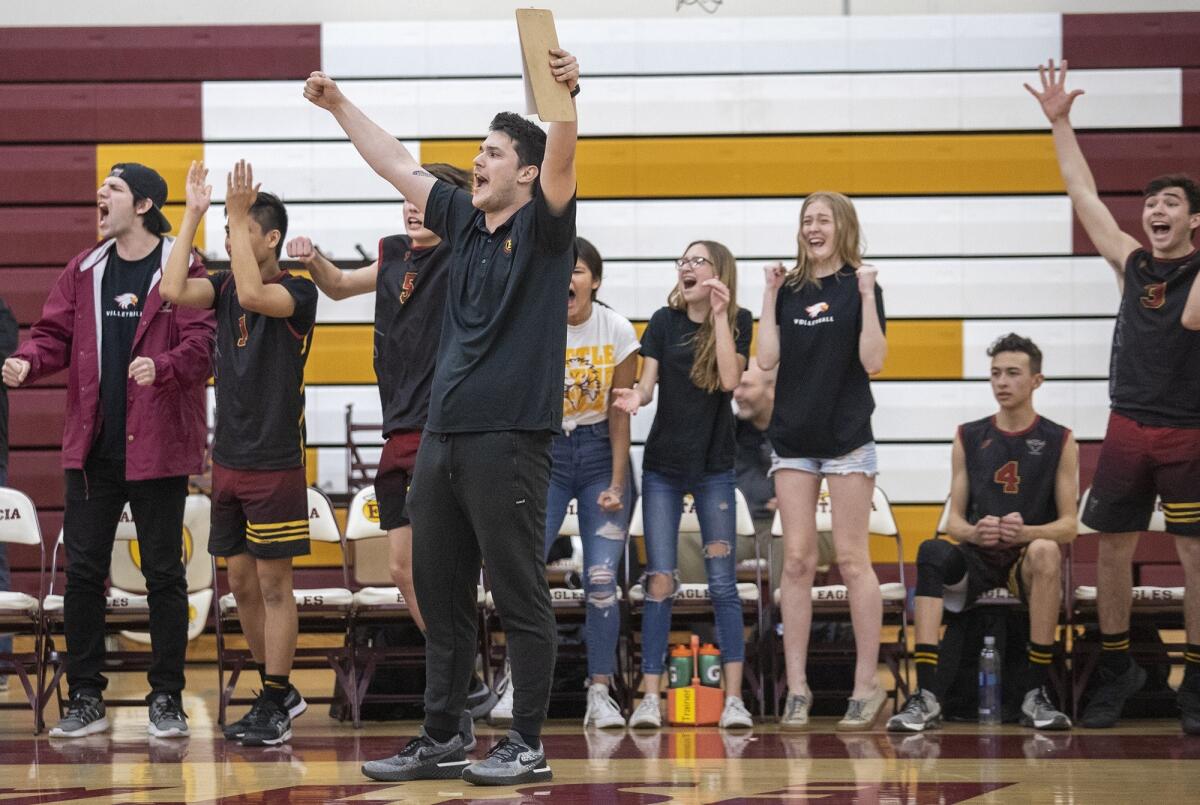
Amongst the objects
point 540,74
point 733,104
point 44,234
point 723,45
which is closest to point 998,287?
point 733,104

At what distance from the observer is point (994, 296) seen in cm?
809

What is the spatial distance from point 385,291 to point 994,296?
14.2 ft

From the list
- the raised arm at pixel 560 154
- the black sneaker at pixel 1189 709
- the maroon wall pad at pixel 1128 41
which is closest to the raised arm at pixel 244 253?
the raised arm at pixel 560 154

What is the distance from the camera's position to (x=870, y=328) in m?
5.29

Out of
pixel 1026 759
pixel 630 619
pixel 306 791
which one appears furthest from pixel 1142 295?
pixel 306 791

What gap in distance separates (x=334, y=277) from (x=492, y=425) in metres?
1.61

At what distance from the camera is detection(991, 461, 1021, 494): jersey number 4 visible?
568cm

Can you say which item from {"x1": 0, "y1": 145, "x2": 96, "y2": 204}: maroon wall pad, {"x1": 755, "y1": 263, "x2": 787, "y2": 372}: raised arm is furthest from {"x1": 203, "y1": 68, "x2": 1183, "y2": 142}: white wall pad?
{"x1": 755, "y1": 263, "x2": 787, "y2": 372}: raised arm

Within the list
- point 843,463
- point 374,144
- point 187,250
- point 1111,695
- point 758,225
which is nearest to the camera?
point 374,144

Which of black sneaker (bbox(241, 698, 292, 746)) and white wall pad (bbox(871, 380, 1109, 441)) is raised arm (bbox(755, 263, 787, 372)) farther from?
white wall pad (bbox(871, 380, 1109, 441))

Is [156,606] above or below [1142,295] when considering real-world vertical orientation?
below

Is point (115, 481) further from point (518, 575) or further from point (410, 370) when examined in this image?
point (518, 575)

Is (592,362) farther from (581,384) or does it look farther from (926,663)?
(926,663)

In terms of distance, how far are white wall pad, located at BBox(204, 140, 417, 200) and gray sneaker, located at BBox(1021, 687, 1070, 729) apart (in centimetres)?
454
